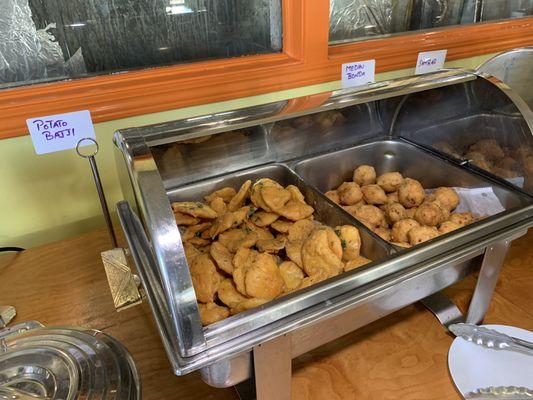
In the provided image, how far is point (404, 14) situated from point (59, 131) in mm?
1747

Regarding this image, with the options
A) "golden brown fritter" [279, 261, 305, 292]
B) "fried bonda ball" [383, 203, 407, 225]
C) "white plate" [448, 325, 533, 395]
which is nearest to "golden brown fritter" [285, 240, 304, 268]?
"golden brown fritter" [279, 261, 305, 292]

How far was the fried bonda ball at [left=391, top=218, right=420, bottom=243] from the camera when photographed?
1.13 metres

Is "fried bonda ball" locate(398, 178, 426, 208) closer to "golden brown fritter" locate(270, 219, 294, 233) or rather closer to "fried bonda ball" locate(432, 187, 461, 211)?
"fried bonda ball" locate(432, 187, 461, 211)

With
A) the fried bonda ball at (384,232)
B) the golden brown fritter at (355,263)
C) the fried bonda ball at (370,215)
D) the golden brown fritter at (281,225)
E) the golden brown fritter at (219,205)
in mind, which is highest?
the golden brown fritter at (219,205)

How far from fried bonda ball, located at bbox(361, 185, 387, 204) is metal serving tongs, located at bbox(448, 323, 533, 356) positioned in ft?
1.49

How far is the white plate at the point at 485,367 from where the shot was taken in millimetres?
922

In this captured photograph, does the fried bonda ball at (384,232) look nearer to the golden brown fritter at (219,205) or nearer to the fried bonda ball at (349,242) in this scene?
the fried bonda ball at (349,242)

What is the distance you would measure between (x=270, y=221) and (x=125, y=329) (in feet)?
1.66

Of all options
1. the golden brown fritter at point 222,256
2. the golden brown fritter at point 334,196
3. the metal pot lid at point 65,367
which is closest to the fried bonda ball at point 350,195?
the golden brown fritter at point 334,196

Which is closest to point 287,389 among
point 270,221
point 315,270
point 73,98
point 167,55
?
point 315,270

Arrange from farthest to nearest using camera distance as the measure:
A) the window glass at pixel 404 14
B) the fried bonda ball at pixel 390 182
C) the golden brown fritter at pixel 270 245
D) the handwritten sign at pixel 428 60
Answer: the window glass at pixel 404 14 < the handwritten sign at pixel 428 60 < the fried bonda ball at pixel 390 182 < the golden brown fritter at pixel 270 245

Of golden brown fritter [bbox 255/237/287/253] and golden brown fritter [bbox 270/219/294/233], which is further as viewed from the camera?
golden brown fritter [bbox 270/219/294/233]

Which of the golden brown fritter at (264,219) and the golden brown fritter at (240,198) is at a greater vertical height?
the golden brown fritter at (240,198)

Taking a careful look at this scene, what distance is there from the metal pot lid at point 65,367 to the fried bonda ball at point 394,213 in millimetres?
842
